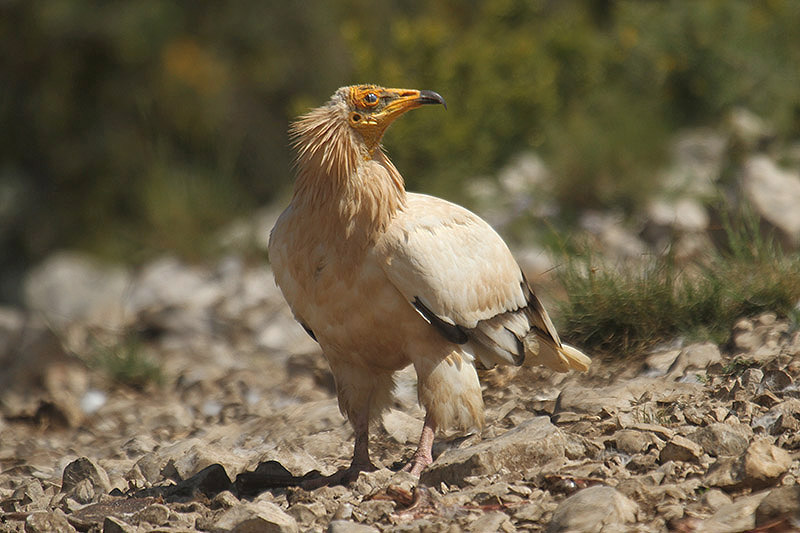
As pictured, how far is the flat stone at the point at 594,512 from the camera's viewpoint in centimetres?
334

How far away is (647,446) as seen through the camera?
4.16 metres

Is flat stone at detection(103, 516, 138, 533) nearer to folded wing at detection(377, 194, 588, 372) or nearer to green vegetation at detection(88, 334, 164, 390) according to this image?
Result: folded wing at detection(377, 194, 588, 372)

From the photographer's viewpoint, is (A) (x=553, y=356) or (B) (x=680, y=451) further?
(A) (x=553, y=356)

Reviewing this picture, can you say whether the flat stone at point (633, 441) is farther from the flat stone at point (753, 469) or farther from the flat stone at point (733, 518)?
the flat stone at point (733, 518)

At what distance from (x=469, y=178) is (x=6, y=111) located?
6.61m

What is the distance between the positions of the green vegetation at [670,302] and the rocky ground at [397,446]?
176mm

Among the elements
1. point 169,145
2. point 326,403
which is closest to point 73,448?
point 326,403

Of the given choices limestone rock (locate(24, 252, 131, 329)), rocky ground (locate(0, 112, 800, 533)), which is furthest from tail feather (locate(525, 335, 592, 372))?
limestone rock (locate(24, 252, 131, 329))

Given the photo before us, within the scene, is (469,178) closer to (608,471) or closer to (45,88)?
(45,88)

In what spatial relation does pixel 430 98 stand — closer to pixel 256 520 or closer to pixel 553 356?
pixel 553 356

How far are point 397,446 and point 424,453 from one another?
838 millimetres

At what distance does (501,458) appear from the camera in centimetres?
413

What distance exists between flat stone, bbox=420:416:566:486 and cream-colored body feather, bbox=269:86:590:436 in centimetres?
32

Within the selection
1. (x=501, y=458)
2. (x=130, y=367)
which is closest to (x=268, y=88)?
(x=130, y=367)
